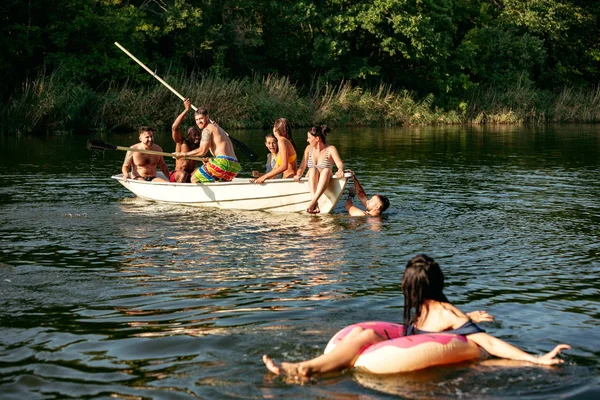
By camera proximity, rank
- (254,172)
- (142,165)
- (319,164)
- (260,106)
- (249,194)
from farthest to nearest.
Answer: (260,106)
(142,165)
(254,172)
(249,194)
(319,164)

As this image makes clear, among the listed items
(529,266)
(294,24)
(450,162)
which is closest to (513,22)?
(294,24)

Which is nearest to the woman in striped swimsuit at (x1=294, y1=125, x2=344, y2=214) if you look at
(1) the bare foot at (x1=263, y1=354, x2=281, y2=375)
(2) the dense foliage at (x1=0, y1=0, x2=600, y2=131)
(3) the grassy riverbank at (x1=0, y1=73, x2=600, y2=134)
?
(1) the bare foot at (x1=263, y1=354, x2=281, y2=375)

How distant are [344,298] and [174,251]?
10.0 feet

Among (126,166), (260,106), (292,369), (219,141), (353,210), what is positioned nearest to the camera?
(292,369)

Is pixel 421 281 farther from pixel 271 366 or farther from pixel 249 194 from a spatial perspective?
pixel 249 194

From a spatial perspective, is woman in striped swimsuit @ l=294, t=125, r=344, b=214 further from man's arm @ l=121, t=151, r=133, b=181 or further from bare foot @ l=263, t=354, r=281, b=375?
bare foot @ l=263, t=354, r=281, b=375

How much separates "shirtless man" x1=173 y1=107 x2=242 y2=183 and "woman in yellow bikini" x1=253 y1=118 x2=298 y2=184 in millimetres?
637

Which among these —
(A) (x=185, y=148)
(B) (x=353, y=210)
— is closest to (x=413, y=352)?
(B) (x=353, y=210)

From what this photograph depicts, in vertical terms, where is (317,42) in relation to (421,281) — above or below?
above

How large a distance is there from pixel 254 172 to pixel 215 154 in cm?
78

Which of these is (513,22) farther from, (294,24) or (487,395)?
(487,395)

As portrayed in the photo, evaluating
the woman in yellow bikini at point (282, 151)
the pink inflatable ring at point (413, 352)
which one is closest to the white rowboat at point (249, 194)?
the woman in yellow bikini at point (282, 151)

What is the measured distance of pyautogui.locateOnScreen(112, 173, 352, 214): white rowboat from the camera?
13930 mm

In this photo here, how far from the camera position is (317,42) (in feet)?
147
